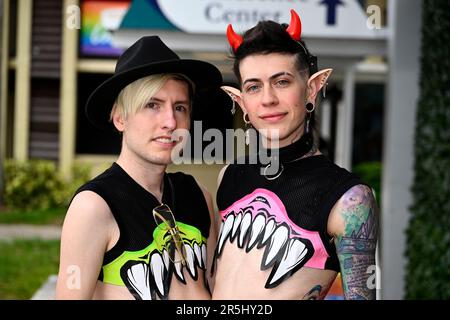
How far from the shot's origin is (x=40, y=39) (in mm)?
14180

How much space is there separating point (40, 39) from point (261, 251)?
1342cm

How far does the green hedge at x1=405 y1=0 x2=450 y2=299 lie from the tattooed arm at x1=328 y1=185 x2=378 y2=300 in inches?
148

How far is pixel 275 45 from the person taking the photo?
168 centimetres

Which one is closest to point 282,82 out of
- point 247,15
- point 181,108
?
point 181,108

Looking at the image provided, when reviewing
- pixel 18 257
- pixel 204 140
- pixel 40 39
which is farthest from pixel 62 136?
pixel 204 140

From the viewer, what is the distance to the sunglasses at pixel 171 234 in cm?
173

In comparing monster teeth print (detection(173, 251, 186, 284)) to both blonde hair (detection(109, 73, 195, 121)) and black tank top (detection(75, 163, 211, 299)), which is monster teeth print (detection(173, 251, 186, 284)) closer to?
black tank top (detection(75, 163, 211, 299))

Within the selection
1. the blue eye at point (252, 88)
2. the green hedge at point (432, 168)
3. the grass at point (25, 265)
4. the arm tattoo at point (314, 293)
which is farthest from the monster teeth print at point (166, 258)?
the grass at point (25, 265)

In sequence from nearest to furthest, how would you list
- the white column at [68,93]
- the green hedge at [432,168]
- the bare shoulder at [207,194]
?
the bare shoulder at [207,194]
the green hedge at [432,168]
the white column at [68,93]

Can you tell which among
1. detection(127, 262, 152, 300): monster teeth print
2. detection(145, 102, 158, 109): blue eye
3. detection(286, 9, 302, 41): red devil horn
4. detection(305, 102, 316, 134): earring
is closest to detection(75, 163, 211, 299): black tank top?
detection(127, 262, 152, 300): monster teeth print

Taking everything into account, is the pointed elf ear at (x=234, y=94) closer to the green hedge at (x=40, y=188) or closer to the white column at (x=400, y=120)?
the green hedge at (x=40, y=188)

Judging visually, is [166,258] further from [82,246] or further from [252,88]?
[252,88]
